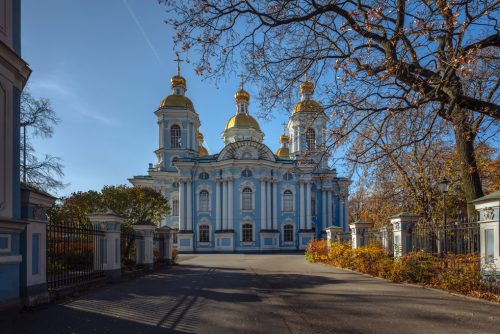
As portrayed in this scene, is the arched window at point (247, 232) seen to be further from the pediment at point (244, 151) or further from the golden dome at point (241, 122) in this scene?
the golden dome at point (241, 122)

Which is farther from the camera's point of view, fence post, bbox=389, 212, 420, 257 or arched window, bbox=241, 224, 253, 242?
arched window, bbox=241, 224, 253, 242

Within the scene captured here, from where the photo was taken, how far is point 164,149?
42469 mm

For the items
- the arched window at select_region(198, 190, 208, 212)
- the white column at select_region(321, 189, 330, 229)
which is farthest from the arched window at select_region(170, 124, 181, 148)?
the white column at select_region(321, 189, 330, 229)

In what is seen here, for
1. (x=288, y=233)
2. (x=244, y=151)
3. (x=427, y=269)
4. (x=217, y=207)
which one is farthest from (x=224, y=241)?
(x=427, y=269)

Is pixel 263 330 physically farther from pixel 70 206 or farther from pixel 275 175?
pixel 275 175

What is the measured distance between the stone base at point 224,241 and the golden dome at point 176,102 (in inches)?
520

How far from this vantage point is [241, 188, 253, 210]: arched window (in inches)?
1527

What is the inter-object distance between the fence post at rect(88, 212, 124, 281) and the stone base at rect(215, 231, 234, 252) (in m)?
25.5

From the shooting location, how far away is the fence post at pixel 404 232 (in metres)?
12.6

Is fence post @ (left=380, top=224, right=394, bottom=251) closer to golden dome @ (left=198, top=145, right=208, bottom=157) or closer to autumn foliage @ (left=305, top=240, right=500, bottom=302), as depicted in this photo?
autumn foliage @ (left=305, top=240, right=500, bottom=302)

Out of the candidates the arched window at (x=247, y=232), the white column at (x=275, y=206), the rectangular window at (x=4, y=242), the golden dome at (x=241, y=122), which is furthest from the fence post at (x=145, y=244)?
the golden dome at (x=241, y=122)

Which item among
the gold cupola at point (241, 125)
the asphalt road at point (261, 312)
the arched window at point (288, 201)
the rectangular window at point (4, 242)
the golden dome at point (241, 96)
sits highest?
the golden dome at point (241, 96)

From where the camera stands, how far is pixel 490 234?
29.4 ft

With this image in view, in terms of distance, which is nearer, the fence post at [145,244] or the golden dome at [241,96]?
the fence post at [145,244]
